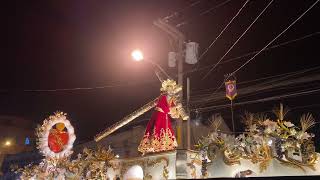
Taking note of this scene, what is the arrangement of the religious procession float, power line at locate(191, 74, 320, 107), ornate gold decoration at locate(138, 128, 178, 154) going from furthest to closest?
power line at locate(191, 74, 320, 107) < ornate gold decoration at locate(138, 128, 178, 154) < the religious procession float

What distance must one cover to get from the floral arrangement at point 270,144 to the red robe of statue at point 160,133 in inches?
67.1

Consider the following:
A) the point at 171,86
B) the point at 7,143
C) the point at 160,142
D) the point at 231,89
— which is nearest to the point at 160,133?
the point at 160,142

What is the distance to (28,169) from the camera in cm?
1725

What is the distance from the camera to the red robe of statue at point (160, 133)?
11.0 metres

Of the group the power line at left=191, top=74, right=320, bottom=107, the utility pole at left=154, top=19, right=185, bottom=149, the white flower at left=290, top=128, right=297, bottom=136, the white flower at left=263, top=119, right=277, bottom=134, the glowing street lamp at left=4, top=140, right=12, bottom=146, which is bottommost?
the white flower at left=290, top=128, right=297, bottom=136

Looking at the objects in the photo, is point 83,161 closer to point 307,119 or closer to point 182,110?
point 182,110

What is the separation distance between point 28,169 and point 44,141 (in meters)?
1.87

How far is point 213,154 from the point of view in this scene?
31.6 feet

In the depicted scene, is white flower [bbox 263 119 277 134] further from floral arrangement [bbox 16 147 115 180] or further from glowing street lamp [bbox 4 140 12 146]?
glowing street lamp [bbox 4 140 12 146]

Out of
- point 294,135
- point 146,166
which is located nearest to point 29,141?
point 146,166

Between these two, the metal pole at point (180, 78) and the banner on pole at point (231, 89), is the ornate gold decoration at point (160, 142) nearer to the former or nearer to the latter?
the metal pole at point (180, 78)

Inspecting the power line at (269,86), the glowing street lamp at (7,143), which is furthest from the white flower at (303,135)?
the glowing street lamp at (7,143)

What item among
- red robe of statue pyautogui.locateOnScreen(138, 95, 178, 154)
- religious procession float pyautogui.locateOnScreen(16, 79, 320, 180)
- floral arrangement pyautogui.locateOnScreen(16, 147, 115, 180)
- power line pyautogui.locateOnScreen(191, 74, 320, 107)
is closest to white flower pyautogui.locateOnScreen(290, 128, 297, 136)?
religious procession float pyautogui.locateOnScreen(16, 79, 320, 180)

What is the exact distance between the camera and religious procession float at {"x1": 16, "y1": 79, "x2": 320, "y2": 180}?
8.29 m
